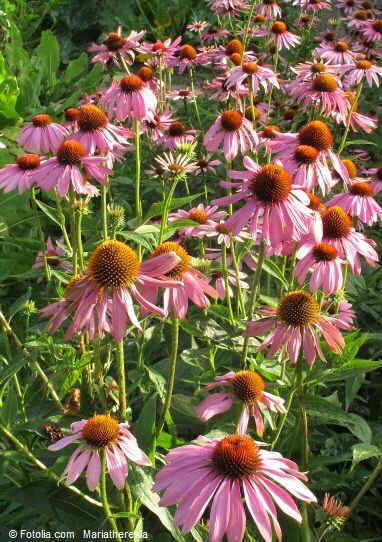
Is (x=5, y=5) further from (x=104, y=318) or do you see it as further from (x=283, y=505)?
(x=283, y=505)

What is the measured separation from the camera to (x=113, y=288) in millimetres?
1025

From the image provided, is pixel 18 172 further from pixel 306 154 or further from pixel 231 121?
pixel 306 154

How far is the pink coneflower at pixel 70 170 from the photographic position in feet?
4.65

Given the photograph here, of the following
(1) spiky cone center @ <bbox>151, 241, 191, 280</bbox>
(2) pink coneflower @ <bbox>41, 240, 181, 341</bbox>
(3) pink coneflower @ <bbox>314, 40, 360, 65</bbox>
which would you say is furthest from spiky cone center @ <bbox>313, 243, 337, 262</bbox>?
(3) pink coneflower @ <bbox>314, 40, 360, 65</bbox>

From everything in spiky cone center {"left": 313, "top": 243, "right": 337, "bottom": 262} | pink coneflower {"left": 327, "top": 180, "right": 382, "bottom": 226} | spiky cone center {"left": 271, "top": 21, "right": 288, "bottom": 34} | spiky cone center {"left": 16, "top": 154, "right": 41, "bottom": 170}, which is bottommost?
spiky cone center {"left": 271, "top": 21, "right": 288, "bottom": 34}

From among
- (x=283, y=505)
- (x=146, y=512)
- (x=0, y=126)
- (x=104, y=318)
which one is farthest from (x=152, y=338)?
(x=0, y=126)

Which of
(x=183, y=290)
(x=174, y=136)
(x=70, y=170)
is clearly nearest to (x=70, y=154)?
(x=70, y=170)

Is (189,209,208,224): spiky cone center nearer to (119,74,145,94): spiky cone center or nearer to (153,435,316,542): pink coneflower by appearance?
(119,74,145,94): spiky cone center

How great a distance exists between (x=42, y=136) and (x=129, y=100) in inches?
11.8

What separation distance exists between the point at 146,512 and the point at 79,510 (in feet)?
0.81

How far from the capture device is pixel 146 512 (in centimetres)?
142

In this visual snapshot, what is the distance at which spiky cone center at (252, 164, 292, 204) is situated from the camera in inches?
48.6

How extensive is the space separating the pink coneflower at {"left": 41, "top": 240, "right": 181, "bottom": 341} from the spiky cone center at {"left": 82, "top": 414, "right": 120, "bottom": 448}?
154 mm

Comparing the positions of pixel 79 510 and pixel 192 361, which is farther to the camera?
pixel 192 361
